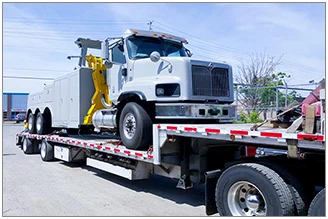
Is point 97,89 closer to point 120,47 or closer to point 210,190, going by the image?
point 120,47

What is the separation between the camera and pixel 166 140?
18.2ft

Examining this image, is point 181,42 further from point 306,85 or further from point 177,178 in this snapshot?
point 306,85

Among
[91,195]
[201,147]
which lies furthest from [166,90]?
[91,195]

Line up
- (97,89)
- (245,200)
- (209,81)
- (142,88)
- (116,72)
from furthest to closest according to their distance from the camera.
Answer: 1. (97,89)
2. (116,72)
3. (142,88)
4. (209,81)
5. (245,200)

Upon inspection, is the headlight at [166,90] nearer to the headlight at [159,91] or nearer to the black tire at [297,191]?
the headlight at [159,91]

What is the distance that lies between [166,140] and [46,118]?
7880 millimetres

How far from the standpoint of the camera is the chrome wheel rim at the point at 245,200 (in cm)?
433

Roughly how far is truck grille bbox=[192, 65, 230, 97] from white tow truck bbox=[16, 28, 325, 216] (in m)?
0.02

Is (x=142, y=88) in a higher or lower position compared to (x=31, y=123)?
higher

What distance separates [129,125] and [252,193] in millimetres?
3257

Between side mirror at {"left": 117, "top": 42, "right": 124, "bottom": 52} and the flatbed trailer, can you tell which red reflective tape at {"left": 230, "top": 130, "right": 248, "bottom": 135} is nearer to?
the flatbed trailer

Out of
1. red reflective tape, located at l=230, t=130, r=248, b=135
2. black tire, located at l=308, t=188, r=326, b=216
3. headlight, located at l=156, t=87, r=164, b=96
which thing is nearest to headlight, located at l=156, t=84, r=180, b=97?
headlight, located at l=156, t=87, r=164, b=96

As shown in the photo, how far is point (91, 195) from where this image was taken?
6.64 meters

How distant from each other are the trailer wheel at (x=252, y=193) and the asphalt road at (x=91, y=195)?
1065mm
